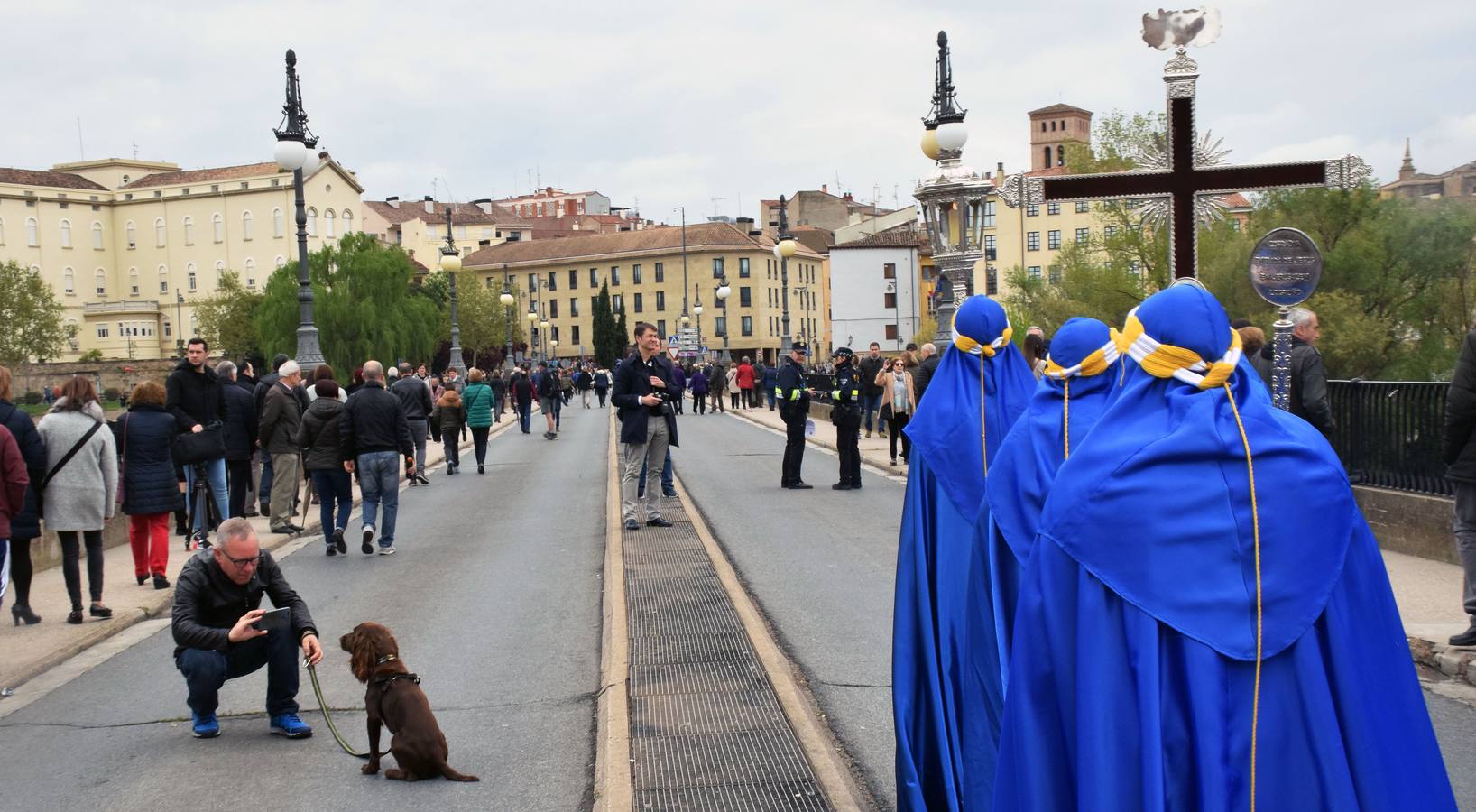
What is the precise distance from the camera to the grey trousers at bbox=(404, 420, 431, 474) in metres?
22.0

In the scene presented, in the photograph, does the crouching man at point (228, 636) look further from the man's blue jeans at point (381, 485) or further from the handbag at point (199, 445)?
the man's blue jeans at point (381, 485)

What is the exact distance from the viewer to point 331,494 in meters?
13.9

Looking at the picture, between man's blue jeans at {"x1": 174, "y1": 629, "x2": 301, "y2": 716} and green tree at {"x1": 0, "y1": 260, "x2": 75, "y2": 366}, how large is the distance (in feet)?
311

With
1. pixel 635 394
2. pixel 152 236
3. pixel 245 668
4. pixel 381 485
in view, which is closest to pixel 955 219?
pixel 635 394

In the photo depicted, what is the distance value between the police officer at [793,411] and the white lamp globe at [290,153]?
7.64 metres

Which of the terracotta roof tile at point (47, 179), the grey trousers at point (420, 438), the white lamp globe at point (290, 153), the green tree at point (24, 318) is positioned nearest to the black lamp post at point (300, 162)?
the white lamp globe at point (290, 153)

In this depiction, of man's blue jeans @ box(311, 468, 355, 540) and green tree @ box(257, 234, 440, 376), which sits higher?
green tree @ box(257, 234, 440, 376)

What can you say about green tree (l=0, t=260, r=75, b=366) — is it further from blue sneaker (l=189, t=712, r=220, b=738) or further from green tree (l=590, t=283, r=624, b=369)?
blue sneaker (l=189, t=712, r=220, b=738)

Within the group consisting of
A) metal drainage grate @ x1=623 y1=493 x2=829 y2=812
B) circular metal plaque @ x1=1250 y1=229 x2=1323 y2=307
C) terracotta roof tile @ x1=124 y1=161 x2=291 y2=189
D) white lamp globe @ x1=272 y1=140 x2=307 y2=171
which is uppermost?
terracotta roof tile @ x1=124 y1=161 x2=291 y2=189

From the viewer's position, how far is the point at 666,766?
229 inches

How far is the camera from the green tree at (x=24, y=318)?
3593 inches

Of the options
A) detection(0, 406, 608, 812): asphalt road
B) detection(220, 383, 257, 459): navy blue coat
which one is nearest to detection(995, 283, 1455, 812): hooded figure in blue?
detection(0, 406, 608, 812): asphalt road

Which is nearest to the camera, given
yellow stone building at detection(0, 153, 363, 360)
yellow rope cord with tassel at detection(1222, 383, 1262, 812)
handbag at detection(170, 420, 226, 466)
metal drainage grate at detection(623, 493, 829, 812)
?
yellow rope cord with tassel at detection(1222, 383, 1262, 812)

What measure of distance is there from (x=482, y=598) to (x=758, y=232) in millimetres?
119978
